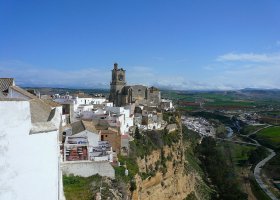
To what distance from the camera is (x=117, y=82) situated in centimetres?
5431

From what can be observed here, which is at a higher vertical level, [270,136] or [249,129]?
[249,129]

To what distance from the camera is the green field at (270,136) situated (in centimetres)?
10019

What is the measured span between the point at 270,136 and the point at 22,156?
109 meters

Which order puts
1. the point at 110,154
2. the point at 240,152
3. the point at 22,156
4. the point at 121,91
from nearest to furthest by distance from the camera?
the point at 22,156 < the point at 110,154 < the point at 121,91 < the point at 240,152

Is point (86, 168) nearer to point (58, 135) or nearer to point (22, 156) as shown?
point (58, 135)

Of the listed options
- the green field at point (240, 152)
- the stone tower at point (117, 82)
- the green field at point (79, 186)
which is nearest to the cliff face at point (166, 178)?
the green field at point (79, 186)

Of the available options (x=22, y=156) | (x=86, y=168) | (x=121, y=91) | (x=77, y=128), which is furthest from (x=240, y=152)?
(x=22, y=156)

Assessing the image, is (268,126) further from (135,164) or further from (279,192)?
(135,164)

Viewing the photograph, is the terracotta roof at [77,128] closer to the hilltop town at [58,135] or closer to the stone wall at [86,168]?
the hilltop town at [58,135]

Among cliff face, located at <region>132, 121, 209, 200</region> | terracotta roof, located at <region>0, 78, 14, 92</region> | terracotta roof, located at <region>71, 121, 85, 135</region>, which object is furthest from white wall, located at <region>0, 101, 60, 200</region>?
terracotta roof, located at <region>71, 121, 85, 135</region>

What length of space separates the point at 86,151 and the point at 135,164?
8.41m

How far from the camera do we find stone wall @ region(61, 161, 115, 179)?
1930 centimetres

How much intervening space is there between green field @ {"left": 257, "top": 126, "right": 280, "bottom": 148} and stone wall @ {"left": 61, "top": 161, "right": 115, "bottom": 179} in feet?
275

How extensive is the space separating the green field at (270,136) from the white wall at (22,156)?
96.9 metres
